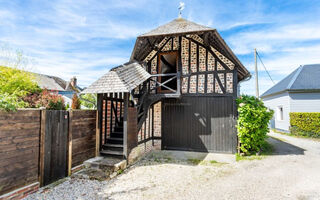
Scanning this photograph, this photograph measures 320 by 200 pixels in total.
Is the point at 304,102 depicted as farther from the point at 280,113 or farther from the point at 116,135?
the point at 116,135

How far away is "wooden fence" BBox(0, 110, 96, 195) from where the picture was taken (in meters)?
3.13

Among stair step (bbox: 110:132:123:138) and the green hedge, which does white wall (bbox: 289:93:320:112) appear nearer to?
the green hedge

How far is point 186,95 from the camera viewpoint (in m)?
7.45

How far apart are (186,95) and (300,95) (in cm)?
972

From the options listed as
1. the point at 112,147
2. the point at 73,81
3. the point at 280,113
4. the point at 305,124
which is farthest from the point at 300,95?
the point at 73,81

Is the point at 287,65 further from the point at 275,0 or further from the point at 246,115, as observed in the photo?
the point at 246,115

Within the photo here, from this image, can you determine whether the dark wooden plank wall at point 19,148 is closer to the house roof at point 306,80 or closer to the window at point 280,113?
the house roof at point 306,80

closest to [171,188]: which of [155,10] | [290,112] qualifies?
[155,10]

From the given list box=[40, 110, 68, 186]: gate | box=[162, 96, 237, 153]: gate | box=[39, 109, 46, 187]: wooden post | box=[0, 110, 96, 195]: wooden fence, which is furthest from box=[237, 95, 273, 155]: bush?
box=[39, 109, 46, 187]: wooden post

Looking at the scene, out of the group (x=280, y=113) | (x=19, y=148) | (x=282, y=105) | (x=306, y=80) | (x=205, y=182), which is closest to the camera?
(x=19, y=148)

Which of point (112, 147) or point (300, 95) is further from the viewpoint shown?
point (300, 95)

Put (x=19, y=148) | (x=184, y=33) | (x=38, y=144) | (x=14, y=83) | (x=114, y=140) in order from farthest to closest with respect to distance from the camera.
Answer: (x=14, y=83) → (x=184, y=33) → (x=114, y=140) → (x=38, y=144) → (x=19, y=148)

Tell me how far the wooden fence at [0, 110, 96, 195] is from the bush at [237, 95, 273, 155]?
5.54 meters

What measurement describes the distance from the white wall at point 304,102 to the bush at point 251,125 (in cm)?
718
